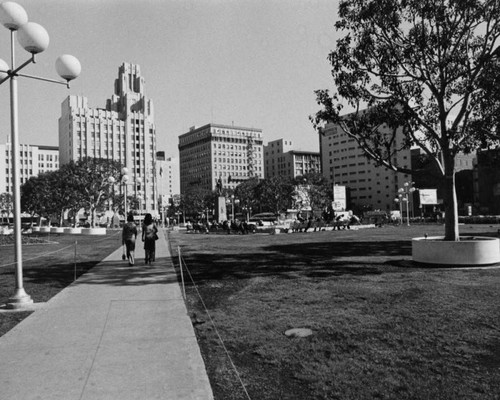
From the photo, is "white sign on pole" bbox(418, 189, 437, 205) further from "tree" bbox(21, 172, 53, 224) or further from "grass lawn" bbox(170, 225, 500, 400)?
"grass lawn" bbox(170, 225, 500, 400)

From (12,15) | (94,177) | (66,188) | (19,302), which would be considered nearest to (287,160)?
(66,188)

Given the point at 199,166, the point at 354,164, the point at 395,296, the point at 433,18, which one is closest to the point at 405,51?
the point at 433,18

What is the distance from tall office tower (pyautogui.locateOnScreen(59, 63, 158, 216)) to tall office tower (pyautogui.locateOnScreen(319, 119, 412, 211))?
58992mm

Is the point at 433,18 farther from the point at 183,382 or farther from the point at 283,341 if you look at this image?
the point at 183,382

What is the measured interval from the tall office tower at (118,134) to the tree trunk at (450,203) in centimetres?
11625

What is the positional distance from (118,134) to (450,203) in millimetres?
131459

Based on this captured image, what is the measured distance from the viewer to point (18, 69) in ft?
27.1

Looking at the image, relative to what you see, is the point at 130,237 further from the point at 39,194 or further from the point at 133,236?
the point at 39,194

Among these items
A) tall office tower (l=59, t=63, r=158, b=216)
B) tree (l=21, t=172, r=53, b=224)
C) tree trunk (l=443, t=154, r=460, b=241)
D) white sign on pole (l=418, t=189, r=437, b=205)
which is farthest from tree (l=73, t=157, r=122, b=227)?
tall office tower (l=59, t=63, r=158, b=216)

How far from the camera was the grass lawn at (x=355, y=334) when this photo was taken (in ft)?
13.3

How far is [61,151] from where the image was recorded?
138 metres

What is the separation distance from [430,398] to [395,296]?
4279mm

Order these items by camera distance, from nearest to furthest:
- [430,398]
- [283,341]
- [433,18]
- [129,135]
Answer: [430,398] → [283,341] → [433,18] → [129,135]

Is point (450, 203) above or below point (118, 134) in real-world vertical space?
below
